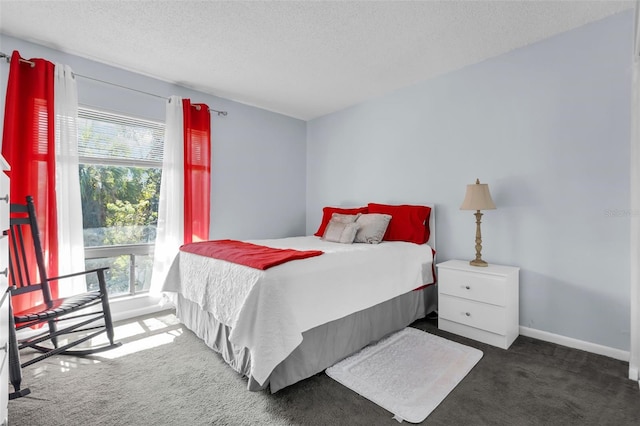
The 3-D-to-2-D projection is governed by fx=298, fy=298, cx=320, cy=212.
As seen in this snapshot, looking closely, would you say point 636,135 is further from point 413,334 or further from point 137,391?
point 137,391

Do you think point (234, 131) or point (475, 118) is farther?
point (234, 131)

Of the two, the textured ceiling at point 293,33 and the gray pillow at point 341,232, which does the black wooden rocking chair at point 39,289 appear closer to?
the textured ceiling at point 293,33

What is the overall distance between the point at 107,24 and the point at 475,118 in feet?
10.5

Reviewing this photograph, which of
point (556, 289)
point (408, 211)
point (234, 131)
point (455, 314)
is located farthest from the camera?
point (234, 131)

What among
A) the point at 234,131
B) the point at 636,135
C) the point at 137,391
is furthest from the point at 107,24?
the point at 636,135

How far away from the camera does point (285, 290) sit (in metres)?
1.74

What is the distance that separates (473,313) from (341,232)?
1.37 meters

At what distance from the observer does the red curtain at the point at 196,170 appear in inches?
126

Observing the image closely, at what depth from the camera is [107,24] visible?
2.25 metres

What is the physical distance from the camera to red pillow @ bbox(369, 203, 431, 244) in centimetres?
302

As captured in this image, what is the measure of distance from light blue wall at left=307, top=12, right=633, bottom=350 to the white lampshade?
0.27 m

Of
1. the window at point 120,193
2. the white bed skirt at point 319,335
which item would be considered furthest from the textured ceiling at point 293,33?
the white bed skirt at point 319,335

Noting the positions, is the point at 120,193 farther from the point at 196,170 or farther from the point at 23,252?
the point at 23,252

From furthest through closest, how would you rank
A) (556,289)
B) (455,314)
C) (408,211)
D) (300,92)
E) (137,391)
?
(300,92) < (408,211) < (455,314) < (556,289) < (137,391)
